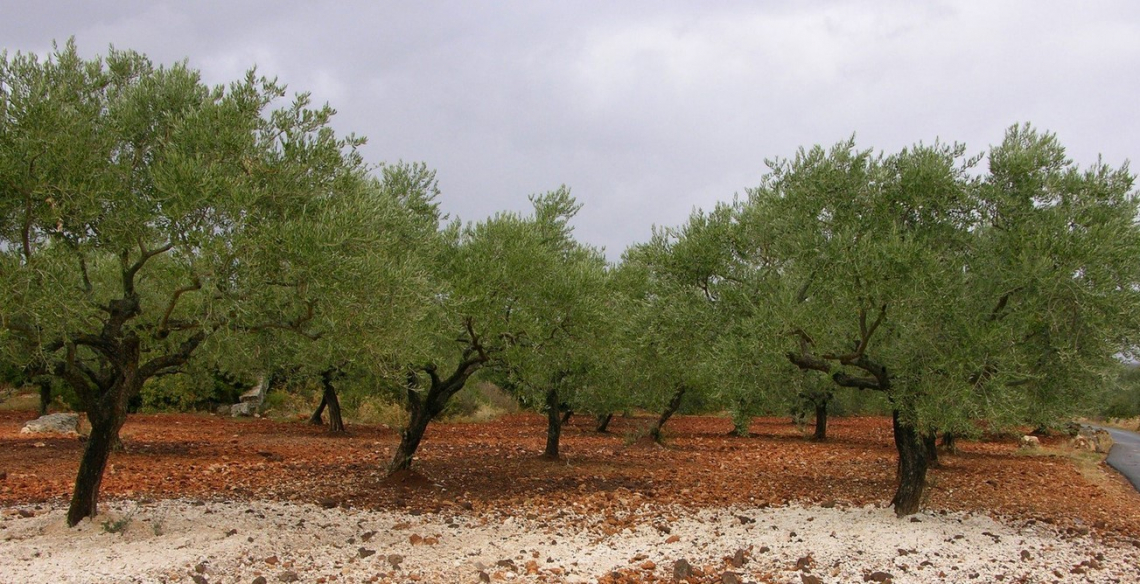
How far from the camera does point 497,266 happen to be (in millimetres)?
15461

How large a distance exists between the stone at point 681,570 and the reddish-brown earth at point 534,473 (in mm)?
4697

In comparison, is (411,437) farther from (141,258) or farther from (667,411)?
(667,411)

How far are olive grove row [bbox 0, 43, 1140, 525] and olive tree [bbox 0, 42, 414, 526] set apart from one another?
0.12 feet

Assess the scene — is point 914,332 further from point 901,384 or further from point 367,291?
point 367,291

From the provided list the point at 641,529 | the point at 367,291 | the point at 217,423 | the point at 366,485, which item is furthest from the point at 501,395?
the point at 367,291

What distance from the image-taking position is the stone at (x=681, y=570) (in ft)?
34.4

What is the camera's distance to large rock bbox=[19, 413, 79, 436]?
26.4m

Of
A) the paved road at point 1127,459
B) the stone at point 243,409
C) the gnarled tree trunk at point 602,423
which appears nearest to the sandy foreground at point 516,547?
the paved road at point 1127,459

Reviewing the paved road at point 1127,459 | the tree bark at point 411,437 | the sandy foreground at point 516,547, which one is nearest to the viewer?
the sandy foreground at point 516,547

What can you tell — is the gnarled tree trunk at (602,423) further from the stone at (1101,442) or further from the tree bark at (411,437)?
the stone at (1101,442)

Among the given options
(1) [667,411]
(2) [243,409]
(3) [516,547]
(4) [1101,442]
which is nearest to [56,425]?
(2) [243,409]

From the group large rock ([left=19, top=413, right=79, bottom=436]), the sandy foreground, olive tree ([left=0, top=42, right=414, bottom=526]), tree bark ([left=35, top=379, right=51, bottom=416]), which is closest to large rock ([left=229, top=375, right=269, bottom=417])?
tree bark ([left=35, top=379, right=51, bottom=416])

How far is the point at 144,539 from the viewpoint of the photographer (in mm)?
11062

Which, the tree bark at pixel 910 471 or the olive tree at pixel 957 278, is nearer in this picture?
the olive tree at pixel 957 278
